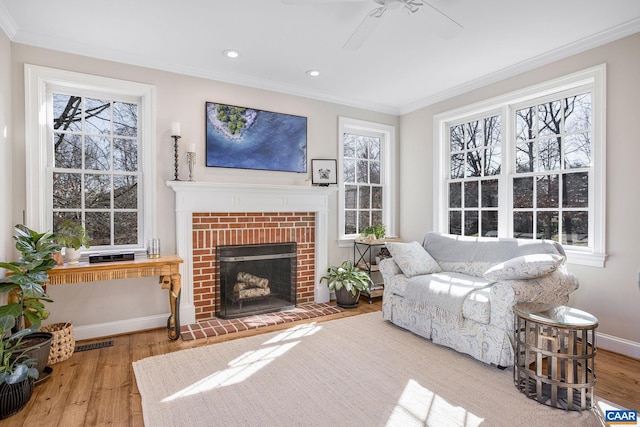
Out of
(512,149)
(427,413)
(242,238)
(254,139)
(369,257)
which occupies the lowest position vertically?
(427,413)

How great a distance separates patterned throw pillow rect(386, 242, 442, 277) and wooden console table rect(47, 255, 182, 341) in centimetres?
209

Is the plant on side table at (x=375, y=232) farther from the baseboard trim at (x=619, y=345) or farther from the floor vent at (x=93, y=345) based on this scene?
the floor vent at (x=93, y=345)

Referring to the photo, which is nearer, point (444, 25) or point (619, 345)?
point (444, 25)

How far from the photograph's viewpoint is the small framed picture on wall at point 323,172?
438cm

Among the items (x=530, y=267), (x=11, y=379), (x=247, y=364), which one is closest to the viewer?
(x=11, y=379)

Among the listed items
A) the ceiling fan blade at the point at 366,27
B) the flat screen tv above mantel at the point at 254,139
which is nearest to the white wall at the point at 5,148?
the flat screen tv above mantel at the point at 254,139

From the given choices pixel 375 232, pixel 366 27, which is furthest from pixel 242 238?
pixel 366 27

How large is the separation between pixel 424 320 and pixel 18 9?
404 cm

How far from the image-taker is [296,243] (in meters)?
4.29

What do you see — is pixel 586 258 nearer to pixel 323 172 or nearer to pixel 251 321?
pixel 323 172

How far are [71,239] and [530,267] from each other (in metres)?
3.59

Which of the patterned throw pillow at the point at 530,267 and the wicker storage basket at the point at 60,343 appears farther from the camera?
the wicker storage basket at the point at 60,343

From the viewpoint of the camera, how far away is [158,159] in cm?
347

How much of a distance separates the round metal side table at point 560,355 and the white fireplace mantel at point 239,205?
249 centimetres
